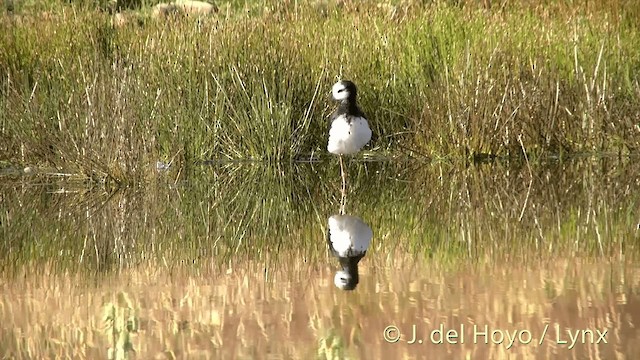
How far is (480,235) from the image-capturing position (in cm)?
688

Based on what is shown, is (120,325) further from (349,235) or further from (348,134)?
(348,134)

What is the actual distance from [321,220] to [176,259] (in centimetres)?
149

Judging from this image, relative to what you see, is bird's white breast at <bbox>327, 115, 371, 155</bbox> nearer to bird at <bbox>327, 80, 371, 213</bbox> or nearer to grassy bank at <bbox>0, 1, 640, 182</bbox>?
bird at <bbox>327, 80, 371, 213</bbox>

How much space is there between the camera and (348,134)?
29.0 ft

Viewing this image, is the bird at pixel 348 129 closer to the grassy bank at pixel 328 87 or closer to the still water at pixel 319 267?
the still water at pixel 319 267

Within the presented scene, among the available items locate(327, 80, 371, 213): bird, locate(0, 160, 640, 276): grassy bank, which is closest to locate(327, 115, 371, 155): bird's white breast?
locate(327, 80, 371, 213): bird

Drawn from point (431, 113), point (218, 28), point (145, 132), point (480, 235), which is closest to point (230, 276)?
point (480, 235)

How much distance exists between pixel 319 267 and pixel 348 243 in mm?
648

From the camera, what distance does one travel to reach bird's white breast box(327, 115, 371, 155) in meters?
8.87

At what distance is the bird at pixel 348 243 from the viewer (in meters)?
5.72

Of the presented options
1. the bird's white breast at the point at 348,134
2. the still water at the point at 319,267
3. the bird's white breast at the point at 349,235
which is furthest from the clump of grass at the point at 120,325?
the bird's white breast at the point at 348,134

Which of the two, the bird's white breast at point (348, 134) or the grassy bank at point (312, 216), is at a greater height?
the bird's white breast at point (348, 134)

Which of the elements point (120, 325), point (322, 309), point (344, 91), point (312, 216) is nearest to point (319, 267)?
point (322, 309)

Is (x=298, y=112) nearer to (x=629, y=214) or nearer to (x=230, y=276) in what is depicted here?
(x=629, y=214)
